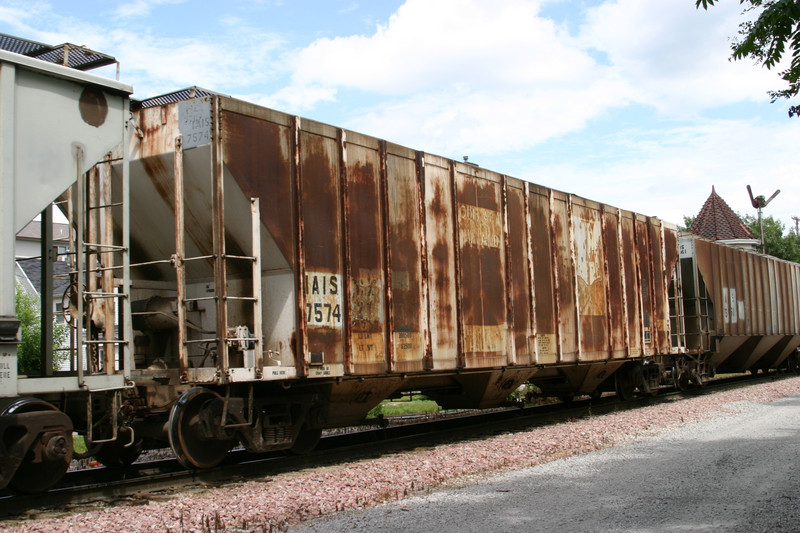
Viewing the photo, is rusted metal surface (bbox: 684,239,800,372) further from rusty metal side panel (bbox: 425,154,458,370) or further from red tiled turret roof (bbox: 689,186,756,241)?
red tiled turret roof (bbox: 689,186,756,241)

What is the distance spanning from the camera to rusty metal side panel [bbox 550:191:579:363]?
1312 cm

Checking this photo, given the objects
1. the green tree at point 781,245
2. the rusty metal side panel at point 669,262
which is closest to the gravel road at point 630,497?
the rusty metal side panel at point 669,262

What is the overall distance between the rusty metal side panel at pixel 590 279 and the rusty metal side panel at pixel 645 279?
186 cm

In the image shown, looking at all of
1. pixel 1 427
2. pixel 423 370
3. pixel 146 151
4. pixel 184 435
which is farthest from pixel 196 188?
pixel 423 370

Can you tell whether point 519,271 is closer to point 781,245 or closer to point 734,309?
point 734,309

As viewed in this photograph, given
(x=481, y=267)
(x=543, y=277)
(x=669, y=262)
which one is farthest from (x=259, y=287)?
(x=669, y=262)

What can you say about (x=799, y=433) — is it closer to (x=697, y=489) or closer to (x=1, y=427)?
(x=697, y=489)

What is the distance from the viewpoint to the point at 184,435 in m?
7.30

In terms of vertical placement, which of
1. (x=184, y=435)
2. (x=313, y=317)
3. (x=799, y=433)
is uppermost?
(x=313, y=317)

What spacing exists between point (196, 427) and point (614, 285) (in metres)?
10.2

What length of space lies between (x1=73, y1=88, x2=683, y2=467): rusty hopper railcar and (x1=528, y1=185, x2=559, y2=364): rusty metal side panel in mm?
285

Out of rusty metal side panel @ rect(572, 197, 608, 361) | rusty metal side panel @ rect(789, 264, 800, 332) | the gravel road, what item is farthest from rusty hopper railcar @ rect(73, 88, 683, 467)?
rusty metal side panel @ rect(789, 264, 800, 332)

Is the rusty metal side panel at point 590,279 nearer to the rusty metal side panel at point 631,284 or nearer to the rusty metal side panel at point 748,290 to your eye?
the rusty metal side panel at point 631,284

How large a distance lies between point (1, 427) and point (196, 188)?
342 centimetres
